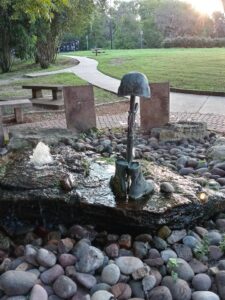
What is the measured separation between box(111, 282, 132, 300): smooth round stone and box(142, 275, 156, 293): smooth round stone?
98 mm

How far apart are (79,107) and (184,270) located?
366 centimetres

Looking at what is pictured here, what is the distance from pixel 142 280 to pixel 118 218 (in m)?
0.53

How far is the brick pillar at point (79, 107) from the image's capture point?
5.56 m

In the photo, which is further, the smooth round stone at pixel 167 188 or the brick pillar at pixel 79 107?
the brick pillar at pixel 79 107

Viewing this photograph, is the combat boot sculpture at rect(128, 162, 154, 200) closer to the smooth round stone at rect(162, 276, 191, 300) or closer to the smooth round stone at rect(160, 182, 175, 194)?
the smooth round stone at rect(160, 182, 175, 194)

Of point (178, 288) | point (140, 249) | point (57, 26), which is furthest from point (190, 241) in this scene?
point (57, 26)

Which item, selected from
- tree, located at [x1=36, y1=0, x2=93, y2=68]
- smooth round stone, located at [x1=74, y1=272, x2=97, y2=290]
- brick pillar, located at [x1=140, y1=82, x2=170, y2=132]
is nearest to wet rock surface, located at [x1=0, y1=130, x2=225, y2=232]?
smooth round stone, located at [x1=74, y1=272, x2=97, y2=290]

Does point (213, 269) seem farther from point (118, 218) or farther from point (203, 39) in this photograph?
point (203, 39)

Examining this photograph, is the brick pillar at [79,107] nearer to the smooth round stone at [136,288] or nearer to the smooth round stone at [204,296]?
the smooth round stone at [136,288]

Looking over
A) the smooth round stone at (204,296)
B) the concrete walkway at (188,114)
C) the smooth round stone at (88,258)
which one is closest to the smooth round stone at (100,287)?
the smooth round stone at (88,258)

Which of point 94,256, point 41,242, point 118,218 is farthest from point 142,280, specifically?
point 41,242

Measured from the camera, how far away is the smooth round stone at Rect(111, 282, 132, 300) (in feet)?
7.28

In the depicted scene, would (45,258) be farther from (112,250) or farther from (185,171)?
(185,171)

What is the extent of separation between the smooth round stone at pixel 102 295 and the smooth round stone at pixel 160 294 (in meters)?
0.24
